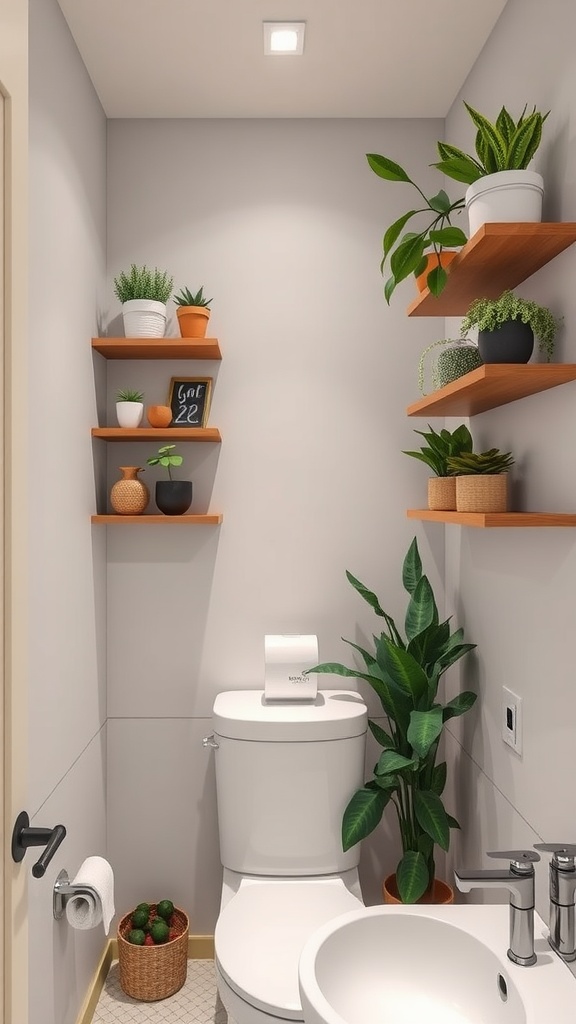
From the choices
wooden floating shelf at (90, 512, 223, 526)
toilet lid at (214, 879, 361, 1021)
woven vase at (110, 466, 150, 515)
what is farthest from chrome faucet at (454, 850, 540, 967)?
woven vase at (110, 466, 150, 515)

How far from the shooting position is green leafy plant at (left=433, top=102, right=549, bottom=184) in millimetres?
1402

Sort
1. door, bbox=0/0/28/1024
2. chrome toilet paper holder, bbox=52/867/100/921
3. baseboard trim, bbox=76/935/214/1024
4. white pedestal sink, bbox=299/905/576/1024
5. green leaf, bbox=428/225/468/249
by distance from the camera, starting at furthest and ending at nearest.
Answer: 1. baseboard trim, bbox=76/935/214/1024
2. chrome toilet paper holder, bbox=52/867/100/921
3. green leaf, bbox=428/225/468/249
4. white pedestal sink, bbox=299/905/576/1024
5. door, bbox=0/0/28/1024

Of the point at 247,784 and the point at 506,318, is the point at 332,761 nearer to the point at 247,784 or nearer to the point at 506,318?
the point at 247,784

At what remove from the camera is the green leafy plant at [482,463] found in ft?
5.32

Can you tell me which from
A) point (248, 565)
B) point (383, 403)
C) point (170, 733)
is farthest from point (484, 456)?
point (170, 733)

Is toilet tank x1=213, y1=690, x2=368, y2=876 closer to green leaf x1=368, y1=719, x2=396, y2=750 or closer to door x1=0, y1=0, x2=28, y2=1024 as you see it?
green leaf x1=368, y1=719, x2=396, y2=750

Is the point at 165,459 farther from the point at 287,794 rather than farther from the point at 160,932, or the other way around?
the point at 160,932

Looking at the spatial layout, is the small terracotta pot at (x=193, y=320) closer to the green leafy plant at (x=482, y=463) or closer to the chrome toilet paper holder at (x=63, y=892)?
the green leafy plant at (x=482, y=463)

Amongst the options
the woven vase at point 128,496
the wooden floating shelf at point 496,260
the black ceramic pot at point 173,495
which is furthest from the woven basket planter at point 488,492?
the woven vase at point 128,496

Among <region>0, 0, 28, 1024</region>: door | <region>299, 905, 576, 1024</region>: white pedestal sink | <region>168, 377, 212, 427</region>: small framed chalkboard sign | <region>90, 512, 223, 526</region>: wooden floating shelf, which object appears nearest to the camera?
<region>0, 0, 28, 1024</region>: door

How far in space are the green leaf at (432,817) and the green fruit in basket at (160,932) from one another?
2.57ft

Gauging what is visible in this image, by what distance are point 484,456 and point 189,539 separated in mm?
1005

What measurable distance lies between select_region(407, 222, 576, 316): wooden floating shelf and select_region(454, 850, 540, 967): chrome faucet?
3.47 feet

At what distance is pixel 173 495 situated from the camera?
2156 millimetres
